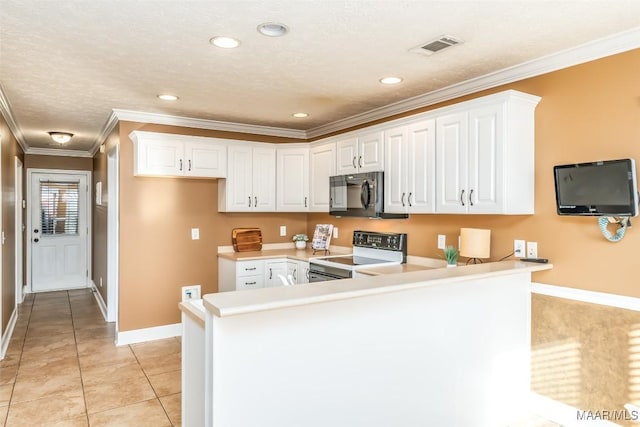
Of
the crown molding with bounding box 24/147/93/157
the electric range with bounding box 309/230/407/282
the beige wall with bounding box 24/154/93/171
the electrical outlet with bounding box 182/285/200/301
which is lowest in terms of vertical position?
the electrical outlet with bounding box 182/285/200/301

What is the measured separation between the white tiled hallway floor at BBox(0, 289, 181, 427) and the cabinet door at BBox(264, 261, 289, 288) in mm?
1161

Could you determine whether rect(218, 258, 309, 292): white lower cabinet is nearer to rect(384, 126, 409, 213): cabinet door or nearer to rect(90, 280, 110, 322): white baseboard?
rect(384, 126, 409, 213): cabinet door

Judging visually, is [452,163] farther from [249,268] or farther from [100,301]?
[100,301]

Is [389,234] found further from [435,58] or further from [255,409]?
[255,409]

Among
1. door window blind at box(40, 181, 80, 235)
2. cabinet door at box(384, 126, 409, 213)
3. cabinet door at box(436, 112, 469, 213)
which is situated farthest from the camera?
door window blind at box(40, 181, 80, 235)

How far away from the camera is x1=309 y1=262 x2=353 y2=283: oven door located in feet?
12.6

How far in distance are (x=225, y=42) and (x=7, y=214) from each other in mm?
3593

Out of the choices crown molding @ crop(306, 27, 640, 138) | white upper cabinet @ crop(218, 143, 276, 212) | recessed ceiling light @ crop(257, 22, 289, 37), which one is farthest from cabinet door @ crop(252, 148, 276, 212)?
recessed ceiling light @ crop(257, 22, 289, 37)

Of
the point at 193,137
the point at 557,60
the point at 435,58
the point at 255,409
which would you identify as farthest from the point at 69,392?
the point at 557,60

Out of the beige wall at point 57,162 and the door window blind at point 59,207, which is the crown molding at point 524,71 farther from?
the door window blind at point 59,207

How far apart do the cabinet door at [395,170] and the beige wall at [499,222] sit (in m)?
0.34

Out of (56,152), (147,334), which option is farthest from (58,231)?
(147,334)

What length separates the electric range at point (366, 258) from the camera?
12.8 feet

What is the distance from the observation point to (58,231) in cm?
750
